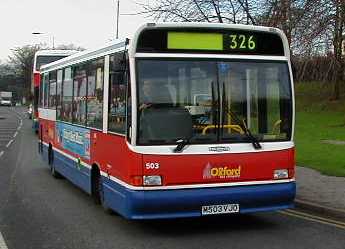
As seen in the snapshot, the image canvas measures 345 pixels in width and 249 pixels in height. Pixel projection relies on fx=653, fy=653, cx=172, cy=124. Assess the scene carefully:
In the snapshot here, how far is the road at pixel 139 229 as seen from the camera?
307 inches

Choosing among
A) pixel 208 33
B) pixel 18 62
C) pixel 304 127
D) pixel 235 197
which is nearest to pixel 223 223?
pixel 235 197

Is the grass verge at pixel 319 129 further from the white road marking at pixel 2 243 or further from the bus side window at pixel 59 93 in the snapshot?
the white road marking at pixel 2 243

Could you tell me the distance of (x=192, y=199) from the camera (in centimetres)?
796

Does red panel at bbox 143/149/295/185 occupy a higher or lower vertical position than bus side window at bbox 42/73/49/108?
lower

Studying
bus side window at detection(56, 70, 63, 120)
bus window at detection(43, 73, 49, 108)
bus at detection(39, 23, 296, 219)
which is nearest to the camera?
bus at detection(39, 23, 296, 219)

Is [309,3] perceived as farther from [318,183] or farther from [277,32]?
[277,32]

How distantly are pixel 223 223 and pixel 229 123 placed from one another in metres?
1.59

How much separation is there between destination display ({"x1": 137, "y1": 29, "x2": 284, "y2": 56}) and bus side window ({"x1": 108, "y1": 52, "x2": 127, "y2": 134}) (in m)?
0.50

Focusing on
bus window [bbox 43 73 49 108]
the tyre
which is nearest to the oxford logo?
the tyre

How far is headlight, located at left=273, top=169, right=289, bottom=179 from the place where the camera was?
8.45 metres

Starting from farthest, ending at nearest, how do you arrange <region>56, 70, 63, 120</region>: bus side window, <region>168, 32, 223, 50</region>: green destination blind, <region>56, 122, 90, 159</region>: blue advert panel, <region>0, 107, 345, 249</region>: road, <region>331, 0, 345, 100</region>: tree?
<region>331, 0, 345, 100</region>: tree → <region>56, 70, 63, 120</region>: bus side window → <region>56, 122, 90, 159</region>: blue advert panel → <region>168, 32, 223, 50</region>: green destination blind → <region>0, 107, 345, 249</region>: road

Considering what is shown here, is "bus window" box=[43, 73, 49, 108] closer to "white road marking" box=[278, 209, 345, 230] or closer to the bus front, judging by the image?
"white road marking" box=[278, 209, 345, 230]

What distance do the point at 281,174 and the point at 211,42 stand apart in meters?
1.94

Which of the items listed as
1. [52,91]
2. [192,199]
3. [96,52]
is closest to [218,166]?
[192,199]
